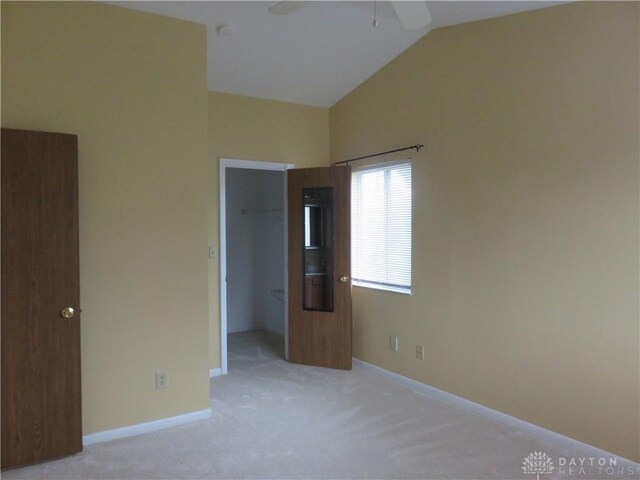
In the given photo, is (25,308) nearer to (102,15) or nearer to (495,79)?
(102,15)

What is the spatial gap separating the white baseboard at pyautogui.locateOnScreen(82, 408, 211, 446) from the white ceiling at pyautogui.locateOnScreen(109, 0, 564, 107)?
112 inches

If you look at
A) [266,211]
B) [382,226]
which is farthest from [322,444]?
[266,211]

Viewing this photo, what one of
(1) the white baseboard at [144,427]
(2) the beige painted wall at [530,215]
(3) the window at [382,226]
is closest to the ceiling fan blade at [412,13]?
(2) the beige painted wall at [530,215]

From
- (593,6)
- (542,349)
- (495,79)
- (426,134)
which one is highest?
(593,6)

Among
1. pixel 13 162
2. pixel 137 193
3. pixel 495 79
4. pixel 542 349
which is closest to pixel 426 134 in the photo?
pixel 495 79

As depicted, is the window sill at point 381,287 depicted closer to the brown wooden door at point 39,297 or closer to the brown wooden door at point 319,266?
the brown wooden door at point 319,266

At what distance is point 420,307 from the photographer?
3.89m

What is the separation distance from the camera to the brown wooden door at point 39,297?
2.58m

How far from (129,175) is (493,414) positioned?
123 inches

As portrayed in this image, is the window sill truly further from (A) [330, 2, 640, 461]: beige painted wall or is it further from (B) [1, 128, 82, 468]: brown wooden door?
(B) [1, 128, 82, 468]: brown wooden door

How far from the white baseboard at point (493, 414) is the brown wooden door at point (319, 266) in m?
0.49

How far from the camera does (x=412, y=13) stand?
260cm

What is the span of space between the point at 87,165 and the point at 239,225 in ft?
10.5

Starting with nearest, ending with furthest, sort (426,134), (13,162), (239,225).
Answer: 1. (13,162)
2. (426,134)
3. (239,225)
